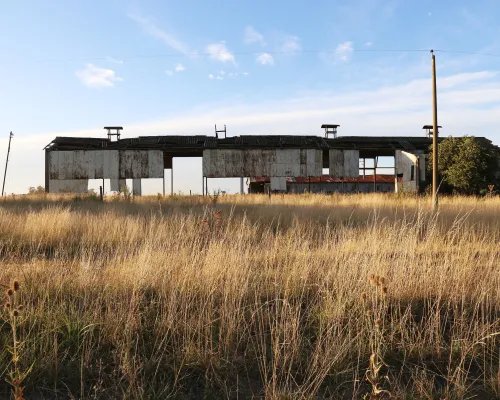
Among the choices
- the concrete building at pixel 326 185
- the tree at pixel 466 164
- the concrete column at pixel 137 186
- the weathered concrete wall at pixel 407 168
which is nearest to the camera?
the tree at pixel 466 164

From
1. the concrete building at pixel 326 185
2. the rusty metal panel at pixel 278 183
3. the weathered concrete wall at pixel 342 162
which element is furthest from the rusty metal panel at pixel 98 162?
the weathered concrete wall at pixel 342 162

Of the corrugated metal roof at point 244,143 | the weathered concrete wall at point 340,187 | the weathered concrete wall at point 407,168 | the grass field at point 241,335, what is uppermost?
the corrugated metal roof at point 244,143

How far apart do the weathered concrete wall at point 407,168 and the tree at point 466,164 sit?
161 centimetres

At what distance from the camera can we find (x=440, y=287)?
4629 millimetres

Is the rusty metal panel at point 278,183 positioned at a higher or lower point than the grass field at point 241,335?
higher

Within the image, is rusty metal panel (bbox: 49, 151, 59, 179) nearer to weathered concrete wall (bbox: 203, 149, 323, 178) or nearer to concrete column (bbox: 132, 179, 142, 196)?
concrete column (bbox: 132, 179, 142, 196)

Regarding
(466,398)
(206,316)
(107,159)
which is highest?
(107,159)

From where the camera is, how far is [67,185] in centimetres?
3088

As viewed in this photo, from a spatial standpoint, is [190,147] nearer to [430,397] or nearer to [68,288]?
[68,288]

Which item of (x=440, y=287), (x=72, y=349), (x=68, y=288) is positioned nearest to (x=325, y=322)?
(x=440, y=287)

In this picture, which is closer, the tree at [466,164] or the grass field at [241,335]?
the grass field at [241,335]

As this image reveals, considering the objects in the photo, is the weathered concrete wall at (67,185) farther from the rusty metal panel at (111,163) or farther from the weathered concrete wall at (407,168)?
the weathered concrete wall at (407,168)

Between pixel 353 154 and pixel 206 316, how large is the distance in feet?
94.7

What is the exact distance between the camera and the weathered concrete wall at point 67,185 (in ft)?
101
